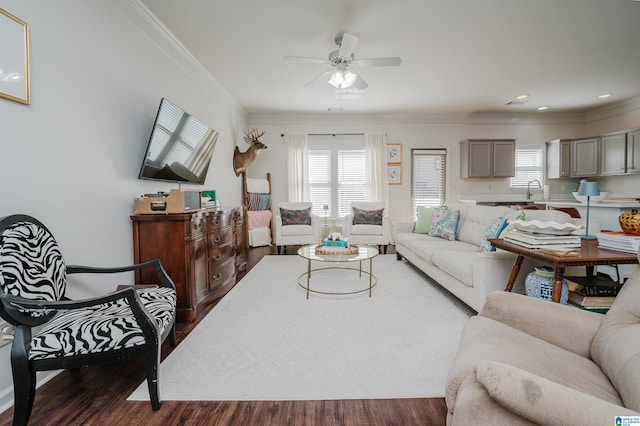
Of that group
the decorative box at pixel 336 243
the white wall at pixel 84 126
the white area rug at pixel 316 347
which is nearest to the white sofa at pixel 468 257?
the white area rug at pixel 316 347

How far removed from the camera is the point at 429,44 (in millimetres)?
3205

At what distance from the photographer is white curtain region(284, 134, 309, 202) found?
241 inches

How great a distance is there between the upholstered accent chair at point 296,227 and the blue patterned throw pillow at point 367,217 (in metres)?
0.69

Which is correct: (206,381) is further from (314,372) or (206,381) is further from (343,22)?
(343,22)

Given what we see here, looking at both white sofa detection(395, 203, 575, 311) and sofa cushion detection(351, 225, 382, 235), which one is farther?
sofa cushion detection(351, 225, 382, 235)

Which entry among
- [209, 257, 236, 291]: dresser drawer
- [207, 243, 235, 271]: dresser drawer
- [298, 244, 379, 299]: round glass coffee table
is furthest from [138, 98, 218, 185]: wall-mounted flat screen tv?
[298, 244, 379, 299]: round glass coffee table

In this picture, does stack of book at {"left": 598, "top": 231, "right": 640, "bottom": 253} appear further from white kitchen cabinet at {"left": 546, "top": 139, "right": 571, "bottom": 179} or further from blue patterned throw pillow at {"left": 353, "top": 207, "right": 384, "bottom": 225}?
white kitchen cabinet at {"left": 546, "top": 139, "right": 571, "bottom": 179}

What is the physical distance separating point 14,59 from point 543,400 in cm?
255

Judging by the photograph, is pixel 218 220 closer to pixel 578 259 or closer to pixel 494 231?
pixel 494 231

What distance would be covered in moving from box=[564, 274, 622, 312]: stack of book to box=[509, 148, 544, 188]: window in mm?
5206

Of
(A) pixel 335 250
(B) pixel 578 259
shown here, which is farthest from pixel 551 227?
(A) pixel 335 250

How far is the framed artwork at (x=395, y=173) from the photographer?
246 inches

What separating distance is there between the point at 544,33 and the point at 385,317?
3.30 metres

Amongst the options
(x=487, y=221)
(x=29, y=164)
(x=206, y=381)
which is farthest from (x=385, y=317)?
(x=29, y=164)
